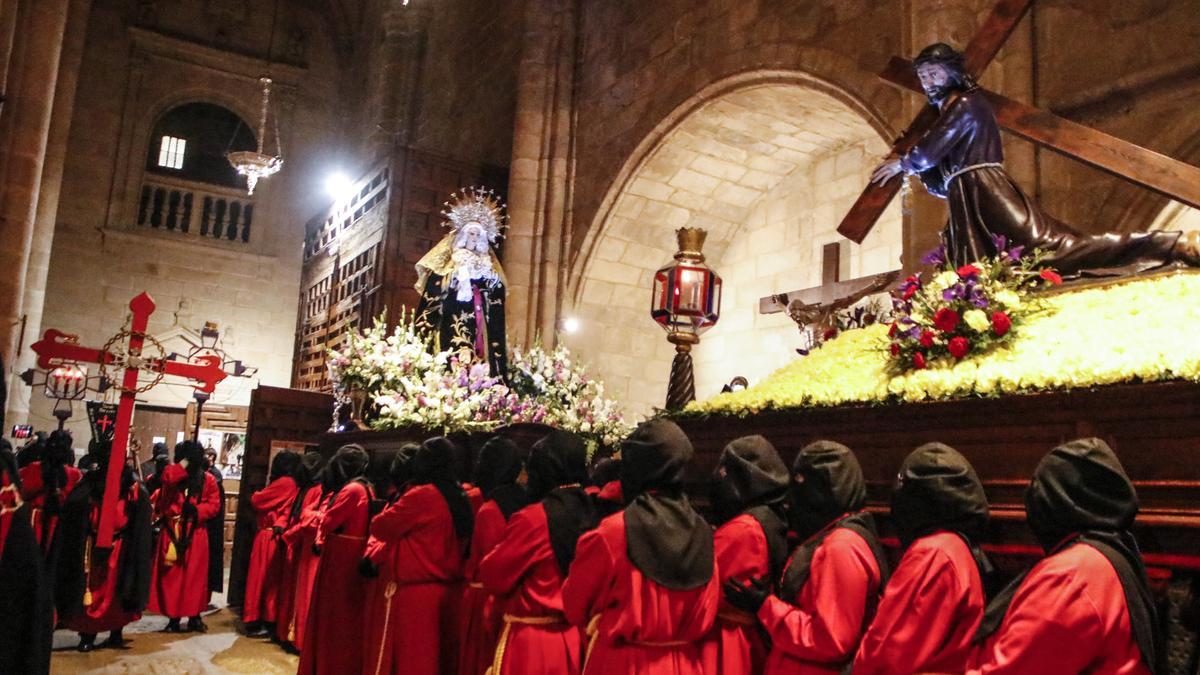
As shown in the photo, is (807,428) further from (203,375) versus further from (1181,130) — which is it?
(203,375)

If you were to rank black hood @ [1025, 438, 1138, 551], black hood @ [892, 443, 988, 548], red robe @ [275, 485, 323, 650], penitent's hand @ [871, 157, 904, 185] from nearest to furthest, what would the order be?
black hood @ [1025, 438, 1138, 551] < black hood @ [892, 443, 988, 548] < penitent's hand @ [871, 157, 904, 185] < red robe @ [275, 485, 323, 650]

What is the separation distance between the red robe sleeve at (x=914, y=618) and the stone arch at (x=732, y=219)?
6571mm

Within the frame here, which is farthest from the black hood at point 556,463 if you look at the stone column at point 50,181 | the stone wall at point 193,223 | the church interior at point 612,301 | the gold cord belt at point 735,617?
the stone wall at point 193,223

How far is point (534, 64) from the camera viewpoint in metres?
11.5

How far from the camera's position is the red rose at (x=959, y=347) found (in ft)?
11.9

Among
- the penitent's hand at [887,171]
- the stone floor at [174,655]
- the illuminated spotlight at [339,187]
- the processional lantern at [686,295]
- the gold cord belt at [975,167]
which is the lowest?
the stone floor at [174,655]

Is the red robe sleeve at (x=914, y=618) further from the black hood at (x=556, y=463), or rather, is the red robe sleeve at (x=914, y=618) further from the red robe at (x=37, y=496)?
the red robe at (x=37, y=496)

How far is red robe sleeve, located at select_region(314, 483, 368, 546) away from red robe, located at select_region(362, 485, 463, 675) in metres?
0.98

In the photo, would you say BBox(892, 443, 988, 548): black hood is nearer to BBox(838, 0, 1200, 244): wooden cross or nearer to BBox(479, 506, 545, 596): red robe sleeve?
BBox(479, 506, 545, 596): red robe sleeve

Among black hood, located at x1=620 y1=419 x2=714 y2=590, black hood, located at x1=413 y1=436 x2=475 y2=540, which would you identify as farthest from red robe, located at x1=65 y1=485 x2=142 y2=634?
black hood, located at x1=620 y1=419 x2=714 y2=590

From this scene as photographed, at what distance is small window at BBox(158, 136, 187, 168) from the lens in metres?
18.2

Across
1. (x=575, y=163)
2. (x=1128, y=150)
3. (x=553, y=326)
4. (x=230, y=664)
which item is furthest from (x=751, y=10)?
(x=230, y=664)

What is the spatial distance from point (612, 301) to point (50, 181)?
8891 millimetres

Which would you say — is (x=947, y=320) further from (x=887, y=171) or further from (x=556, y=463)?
(x=556, y=463)
